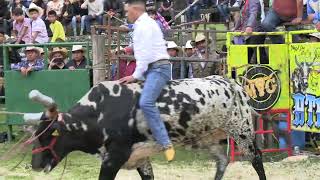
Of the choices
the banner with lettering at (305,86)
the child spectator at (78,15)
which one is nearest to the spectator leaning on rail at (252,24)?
the banner with lettering at (305,86)

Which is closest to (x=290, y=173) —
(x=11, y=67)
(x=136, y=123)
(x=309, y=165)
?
(x=309, y=165)

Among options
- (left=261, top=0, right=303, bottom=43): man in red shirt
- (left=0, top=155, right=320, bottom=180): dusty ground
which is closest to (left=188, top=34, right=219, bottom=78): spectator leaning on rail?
(left=261, top=0, right=303, bottom=43): man in red shirt

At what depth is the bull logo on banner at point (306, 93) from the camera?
10445 millimetres

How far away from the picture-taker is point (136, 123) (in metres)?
7.83

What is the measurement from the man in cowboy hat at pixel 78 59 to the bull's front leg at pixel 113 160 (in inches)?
191

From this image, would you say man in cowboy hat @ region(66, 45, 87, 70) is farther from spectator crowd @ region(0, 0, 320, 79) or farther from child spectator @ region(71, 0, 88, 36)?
child spectator @ region(71, 0, 88, 36)

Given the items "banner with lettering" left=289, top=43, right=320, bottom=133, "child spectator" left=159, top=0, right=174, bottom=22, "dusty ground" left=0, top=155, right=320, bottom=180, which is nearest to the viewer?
"dusty ground" left=0, top=155, right=320, bottom=180

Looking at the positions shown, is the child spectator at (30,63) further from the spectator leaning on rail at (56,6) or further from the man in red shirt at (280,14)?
the spectator leaning on rail at (56,6)

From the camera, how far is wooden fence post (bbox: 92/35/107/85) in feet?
38.8

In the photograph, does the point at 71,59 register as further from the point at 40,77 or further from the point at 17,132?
the point at 17,132

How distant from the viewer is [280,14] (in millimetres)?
11141

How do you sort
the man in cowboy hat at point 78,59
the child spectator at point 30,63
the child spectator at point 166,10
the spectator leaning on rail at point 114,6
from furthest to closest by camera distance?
1. the spectator leaning on rail at point 114,6
2. the child spectator at point 166,10
3. the child spectator at point 30,63
4. the man in cowboy hat at point 78,59

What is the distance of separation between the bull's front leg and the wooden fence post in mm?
4312

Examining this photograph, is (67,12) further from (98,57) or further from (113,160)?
(113,160)
